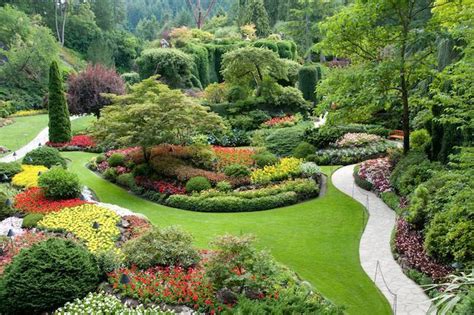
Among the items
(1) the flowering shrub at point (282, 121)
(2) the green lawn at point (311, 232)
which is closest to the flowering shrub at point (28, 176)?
(2) the green lawn at point (311, 232)

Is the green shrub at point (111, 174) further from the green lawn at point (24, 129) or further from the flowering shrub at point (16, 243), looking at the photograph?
the flowering shrub at point (16, 243)

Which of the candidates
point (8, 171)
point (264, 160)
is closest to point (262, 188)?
point (264, 160)

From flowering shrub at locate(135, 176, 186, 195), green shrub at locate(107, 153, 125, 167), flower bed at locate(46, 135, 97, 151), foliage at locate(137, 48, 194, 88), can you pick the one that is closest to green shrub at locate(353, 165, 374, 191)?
flowering shrub at locate(135, 176, 186, 195)

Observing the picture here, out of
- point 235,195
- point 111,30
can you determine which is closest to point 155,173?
point 235,195

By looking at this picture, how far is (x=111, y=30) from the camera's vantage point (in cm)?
6638

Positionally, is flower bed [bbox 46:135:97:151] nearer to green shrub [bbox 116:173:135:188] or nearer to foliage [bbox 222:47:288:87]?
green shrub [bbox 116:173:135:188]

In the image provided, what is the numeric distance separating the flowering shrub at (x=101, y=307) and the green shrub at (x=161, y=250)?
1224 millimetres

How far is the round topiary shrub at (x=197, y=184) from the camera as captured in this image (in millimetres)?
16453

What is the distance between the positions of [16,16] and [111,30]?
70.3ft

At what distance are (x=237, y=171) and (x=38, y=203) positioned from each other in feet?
23.6

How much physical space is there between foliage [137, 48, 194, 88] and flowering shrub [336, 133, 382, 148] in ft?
64.2

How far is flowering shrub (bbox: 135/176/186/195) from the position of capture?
54.8 ft

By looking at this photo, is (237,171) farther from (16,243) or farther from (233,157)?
(16,243)

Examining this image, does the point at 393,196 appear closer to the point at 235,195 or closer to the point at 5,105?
the point at 235,195
